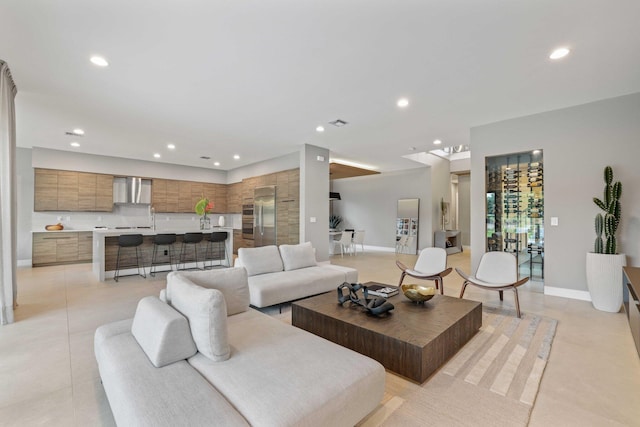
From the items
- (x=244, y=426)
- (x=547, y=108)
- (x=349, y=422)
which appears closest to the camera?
(x=244, y=426)

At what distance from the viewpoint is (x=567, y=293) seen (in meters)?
4.50

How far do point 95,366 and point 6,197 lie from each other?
100 inches

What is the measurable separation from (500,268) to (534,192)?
1.85m

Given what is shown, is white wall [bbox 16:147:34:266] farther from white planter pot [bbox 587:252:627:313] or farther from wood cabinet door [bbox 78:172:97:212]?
white planter pot [bbox 587:252:627:313]

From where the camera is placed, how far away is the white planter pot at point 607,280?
149 inches

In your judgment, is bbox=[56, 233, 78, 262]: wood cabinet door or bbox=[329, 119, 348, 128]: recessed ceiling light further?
bbox=[56, 233, 78, 262]: wood cabinet door

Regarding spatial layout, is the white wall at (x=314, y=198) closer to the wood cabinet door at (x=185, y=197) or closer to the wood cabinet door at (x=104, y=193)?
the wood cabinet door at (x=185, y=197)

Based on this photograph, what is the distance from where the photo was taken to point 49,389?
212cm

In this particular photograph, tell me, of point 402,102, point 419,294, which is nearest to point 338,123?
point 402,102

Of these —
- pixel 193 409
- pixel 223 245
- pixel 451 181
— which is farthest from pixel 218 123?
pixel 451 181

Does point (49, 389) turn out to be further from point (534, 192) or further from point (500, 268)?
point (534, 192)

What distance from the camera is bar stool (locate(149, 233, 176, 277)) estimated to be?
5.99m

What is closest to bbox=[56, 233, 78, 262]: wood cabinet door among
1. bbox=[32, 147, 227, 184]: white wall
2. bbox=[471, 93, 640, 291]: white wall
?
bbox=[32, 147, 227, 184]: white wall

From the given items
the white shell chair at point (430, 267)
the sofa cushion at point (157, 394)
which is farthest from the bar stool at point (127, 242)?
the white shell chair at point (430, 267)
